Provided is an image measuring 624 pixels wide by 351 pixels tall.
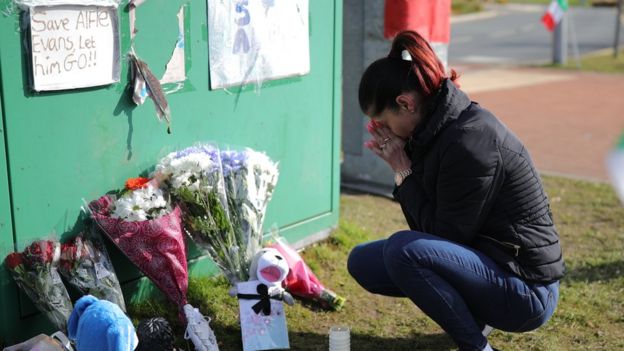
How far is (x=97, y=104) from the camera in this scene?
3.37 m

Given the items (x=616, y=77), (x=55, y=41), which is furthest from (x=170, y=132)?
(x=616, y=77)

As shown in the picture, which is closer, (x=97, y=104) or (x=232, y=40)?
(x=97, y=104)

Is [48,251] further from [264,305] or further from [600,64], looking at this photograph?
[600,64]

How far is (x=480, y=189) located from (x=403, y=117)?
40 centimetres

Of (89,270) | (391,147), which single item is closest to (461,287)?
(391,147)

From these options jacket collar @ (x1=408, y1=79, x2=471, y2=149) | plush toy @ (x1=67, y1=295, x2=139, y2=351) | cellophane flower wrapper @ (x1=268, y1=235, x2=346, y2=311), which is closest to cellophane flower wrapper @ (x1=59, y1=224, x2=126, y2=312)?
plush toy @ (x1=67, y1=295, x2=139, y2=351)

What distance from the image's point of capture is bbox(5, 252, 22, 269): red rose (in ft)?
10.4

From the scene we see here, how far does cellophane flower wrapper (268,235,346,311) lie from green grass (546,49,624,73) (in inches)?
455

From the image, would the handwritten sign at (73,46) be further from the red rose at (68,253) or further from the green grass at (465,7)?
the green grass at (465,7)

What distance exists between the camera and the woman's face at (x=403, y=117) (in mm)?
3037

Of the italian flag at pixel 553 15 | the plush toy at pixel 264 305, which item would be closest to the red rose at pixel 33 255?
the plush toy at pixel 264 305

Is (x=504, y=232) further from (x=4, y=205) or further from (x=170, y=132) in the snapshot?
(x=4, y=205)

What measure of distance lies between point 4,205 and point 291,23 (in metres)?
1.79

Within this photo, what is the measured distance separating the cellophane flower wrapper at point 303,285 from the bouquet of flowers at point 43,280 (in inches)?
43.6
